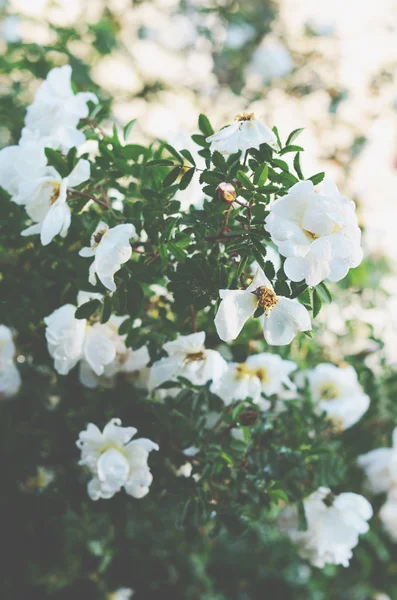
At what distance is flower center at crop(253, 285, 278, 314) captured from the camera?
0.76 m

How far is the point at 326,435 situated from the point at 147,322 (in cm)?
52

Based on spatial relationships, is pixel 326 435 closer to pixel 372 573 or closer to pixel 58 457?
pixel 58 457

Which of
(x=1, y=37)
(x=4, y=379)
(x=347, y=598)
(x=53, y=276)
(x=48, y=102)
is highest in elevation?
(x=48, y=102)

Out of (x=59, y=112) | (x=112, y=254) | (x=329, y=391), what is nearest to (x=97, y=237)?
(x=112, y=254)

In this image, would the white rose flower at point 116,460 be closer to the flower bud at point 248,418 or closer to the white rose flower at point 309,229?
the flower bud at point 248,418

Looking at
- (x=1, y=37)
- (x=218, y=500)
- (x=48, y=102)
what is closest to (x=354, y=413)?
(x=218, y=500)

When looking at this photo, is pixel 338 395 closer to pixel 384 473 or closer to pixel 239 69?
pixel 384 473

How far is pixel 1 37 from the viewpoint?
2742 mm

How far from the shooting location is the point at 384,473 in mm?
1360

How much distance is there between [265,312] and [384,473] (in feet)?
2.58

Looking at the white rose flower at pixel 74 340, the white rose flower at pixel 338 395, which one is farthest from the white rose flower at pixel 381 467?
the white rose flower at pixel 74 340

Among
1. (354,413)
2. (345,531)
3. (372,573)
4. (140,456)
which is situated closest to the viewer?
(140,456)

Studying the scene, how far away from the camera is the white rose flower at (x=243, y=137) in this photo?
0.78m

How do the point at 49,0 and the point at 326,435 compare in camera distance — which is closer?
the point at 326,435
